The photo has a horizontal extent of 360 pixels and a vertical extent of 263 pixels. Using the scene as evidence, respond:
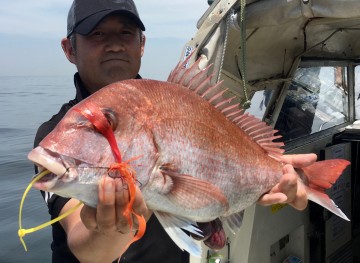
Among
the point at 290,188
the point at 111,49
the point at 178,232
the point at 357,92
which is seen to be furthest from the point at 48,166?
the point at 357,92

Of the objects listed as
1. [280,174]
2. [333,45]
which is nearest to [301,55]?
[333,45]

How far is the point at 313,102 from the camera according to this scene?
4.61m

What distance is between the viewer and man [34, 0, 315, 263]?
5.31 feet

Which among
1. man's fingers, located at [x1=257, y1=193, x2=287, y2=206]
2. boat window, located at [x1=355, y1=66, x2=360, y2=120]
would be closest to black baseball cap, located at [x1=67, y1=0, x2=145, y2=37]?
man's fingers, located at [x1=257, y1=193, x2=287, y2=206]

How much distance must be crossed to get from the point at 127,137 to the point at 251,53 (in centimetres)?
209

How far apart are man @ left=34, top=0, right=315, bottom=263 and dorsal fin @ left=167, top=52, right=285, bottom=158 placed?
0.16 m

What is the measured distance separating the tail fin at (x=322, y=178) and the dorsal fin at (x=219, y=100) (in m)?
0.18

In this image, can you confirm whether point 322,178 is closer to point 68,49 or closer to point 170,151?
point 170,151

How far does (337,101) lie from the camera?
16.9 ft

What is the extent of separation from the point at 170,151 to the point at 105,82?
2.77 ft

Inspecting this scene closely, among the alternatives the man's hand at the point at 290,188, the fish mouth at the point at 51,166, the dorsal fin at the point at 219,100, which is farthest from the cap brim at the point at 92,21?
the man's hand at the point at 290,188

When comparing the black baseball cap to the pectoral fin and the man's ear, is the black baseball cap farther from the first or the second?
the pectoral fin

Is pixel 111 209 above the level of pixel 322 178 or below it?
above

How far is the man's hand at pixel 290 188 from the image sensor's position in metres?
1.78
